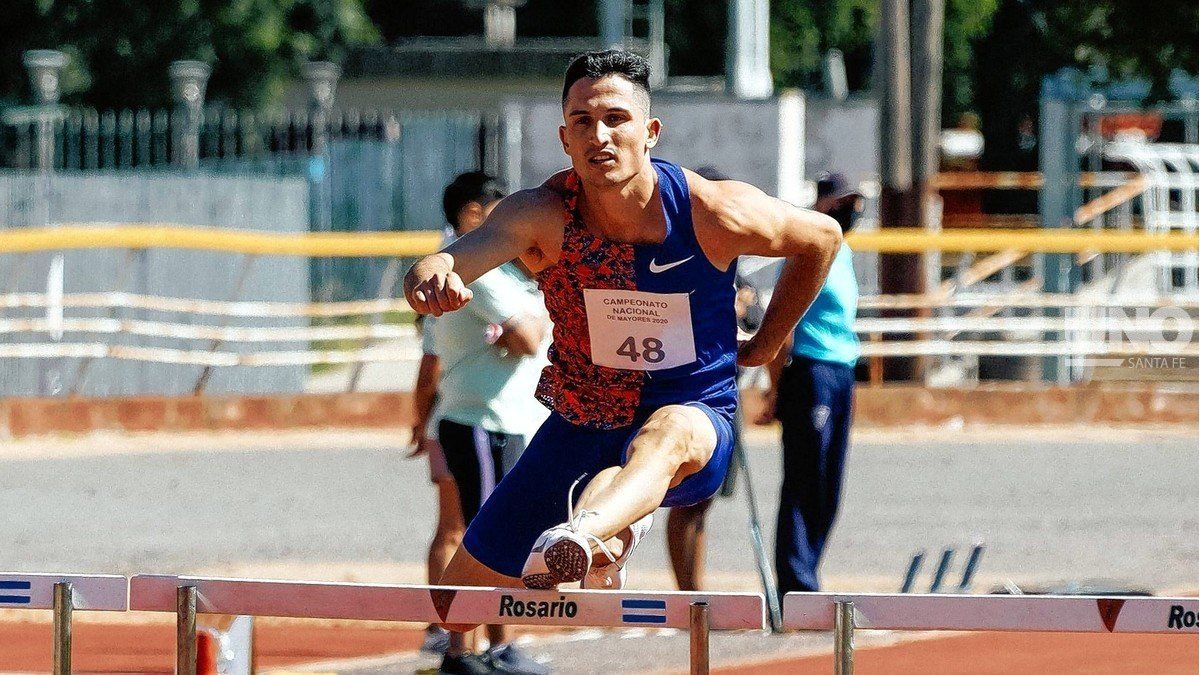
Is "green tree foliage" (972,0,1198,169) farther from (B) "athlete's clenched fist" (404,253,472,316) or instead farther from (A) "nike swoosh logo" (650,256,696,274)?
(B) "athlete's clenched fist" (404,253,472,316)

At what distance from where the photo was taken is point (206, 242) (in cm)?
1595

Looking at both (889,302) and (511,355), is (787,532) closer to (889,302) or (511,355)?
(511,355)

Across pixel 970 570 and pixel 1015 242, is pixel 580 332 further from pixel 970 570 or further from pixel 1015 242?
pixel 1015 242

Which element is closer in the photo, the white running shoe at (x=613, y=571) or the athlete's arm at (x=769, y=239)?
the white running shoe at (x=613, y=571)

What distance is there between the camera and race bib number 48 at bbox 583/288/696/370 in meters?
5.16

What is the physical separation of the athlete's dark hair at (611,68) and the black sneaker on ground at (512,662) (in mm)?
3169

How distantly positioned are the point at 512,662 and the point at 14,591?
3.19 meters

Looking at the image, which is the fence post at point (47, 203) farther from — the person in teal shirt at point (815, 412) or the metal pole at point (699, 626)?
the metal pole at point (699, 626)

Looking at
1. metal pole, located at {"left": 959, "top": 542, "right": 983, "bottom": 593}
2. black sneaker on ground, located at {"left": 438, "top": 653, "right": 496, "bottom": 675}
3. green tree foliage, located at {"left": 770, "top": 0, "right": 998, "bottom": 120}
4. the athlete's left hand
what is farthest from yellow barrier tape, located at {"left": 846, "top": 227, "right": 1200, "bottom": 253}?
green tree foliage, located at {"left": 770, "top": 0, "right": 998, "bottom": 120}

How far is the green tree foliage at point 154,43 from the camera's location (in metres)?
32.8

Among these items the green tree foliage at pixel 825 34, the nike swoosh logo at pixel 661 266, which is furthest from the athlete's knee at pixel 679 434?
the green tree foliage at pixel 825 34

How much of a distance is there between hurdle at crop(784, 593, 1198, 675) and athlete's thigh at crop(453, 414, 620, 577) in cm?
90

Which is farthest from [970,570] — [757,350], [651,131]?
[651,131]

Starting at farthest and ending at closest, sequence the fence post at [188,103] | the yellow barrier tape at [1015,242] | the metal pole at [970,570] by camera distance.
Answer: the fence post at [188,103], the yellow barrier tape at [1015,242], the metal pole at [970,570]
